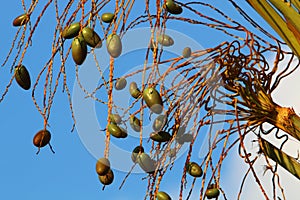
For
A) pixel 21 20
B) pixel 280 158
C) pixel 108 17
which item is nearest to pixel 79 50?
pixel 108 17

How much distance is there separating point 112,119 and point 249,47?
0.45 m

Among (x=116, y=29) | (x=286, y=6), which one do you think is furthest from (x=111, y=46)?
(x=286, y=6)

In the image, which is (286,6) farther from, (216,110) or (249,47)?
(216,110)

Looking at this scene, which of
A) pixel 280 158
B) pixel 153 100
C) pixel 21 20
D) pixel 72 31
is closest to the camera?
pixel 153 100

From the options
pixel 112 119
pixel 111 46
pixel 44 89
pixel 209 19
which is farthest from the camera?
pixel 209 19

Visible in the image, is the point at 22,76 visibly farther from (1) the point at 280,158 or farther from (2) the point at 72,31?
(1) the point at 280,158

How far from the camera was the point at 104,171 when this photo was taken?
6.30 feet

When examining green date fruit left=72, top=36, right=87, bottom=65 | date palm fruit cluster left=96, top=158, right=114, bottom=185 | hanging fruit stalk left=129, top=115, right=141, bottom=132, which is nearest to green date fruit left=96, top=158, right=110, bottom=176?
date palm fruit cluster left=96, top=158, right=114, bottom=185

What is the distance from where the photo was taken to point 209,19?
2.28 m

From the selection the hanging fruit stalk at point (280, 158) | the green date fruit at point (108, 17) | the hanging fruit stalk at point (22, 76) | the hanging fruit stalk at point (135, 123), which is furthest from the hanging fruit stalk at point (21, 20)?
the hanging fruit stalk at point (280, 158)

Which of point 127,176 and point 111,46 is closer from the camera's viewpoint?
point 111,46

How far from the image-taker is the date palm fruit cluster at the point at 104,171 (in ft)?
6.28

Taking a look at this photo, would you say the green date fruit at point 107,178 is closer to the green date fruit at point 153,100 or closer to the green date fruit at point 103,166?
the green date fruit at point 103,166

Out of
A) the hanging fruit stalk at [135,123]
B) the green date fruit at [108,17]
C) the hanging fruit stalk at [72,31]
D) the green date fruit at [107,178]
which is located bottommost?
the green date fruit at [107,178]
